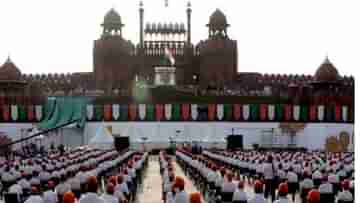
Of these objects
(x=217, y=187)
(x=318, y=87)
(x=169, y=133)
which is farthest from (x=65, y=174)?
(x=318, y=87)

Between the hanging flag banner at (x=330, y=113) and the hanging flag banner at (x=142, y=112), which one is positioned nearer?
the hanging flag banner at (x=142, y=112)

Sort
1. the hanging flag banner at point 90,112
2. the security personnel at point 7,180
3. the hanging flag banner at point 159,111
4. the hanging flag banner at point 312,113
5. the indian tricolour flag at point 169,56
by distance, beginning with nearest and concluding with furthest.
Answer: the security personnel at point 7,180, the hanging flag banner at point 90,112, the hanging flag banner at point 159,111, the hanging flag banner at point 312,113, the indian tricolour flag at point 169,56

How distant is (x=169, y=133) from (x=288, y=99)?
11.6 metres

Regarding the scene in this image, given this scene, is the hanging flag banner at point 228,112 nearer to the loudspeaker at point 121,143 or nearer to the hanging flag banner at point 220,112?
the hanging flag banner at point 220,112

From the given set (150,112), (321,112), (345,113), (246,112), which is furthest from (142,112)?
(345,113)

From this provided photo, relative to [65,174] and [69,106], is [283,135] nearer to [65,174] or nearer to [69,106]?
[69,106]

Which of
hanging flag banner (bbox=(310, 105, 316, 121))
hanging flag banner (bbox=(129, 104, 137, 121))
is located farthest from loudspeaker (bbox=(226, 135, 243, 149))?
hanging flag banner (bbox=(310, 105, 316, 121))

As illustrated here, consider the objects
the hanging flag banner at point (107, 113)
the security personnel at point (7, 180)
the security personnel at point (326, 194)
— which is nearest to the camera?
the security personnel at point (326, 194)

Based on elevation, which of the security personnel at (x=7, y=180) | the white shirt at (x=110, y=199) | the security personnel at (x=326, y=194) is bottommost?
the security personnel at (x=7, y=180)

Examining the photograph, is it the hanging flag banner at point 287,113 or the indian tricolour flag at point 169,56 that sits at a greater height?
the indian tricolour flag at point 169,56

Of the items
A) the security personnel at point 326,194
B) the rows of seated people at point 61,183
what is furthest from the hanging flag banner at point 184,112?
the security personnel at point 326,194

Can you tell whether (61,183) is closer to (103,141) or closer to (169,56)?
(103,141)

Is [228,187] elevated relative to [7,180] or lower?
elevated

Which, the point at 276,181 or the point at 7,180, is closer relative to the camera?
the point at 276,181
